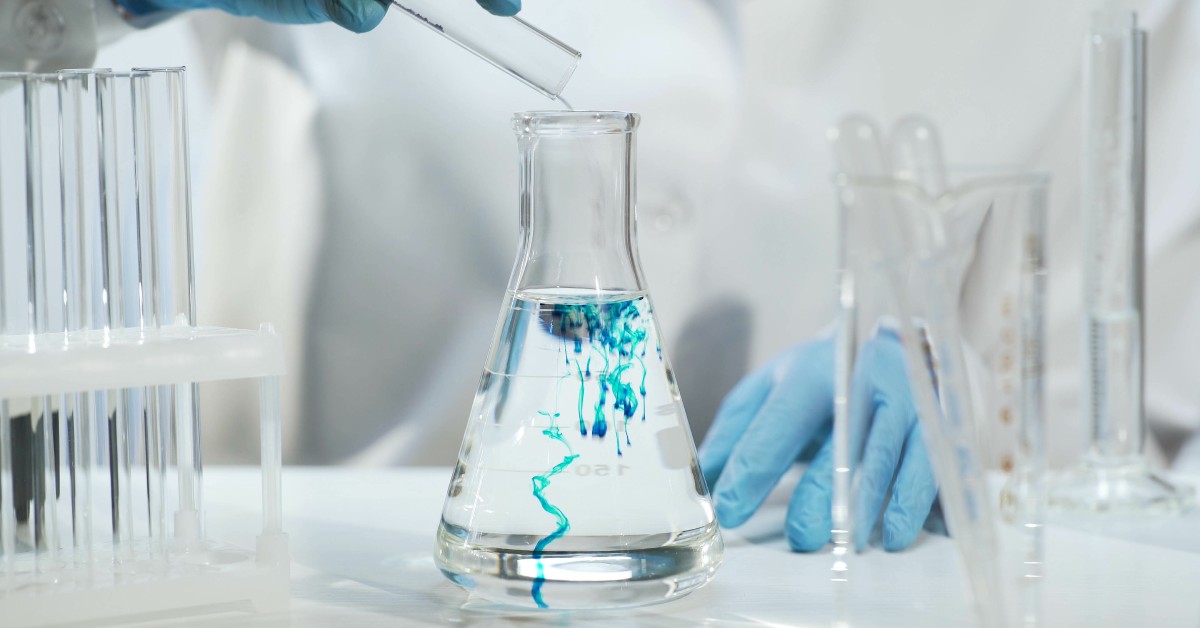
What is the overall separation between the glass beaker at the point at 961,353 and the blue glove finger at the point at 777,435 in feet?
0.98

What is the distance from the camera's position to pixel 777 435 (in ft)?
2.93

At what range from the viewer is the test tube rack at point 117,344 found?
648 mm

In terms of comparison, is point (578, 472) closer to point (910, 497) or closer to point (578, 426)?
point (578, 426)

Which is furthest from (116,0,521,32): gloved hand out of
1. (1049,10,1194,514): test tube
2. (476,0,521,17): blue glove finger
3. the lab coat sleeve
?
(1049,10,1194,514): test tube

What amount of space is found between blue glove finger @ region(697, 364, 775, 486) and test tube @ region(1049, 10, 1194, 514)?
265 millimetres

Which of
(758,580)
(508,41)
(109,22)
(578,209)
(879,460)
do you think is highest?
(109,22)

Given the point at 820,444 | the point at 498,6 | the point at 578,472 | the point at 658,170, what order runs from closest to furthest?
the point at 578,472 → the point at 498,6 → the point at 820,444 → the point at 658,170

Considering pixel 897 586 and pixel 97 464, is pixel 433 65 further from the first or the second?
pixel 897 586

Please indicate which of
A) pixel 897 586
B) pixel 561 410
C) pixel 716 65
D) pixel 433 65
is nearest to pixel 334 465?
pixel 433 65

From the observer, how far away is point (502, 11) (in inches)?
35.4

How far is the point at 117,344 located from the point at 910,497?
0.44 m

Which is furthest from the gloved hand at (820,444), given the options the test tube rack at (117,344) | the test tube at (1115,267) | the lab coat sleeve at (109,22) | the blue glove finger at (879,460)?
the lab coat sleeve at (109,22)

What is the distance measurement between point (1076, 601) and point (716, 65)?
90 centimetres

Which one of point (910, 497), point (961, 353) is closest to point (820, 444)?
point (910, 497)
